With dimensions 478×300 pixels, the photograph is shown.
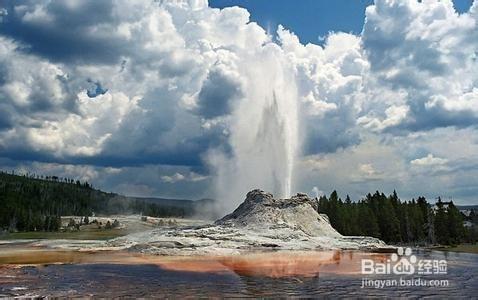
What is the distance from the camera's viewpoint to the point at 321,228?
2293 inches

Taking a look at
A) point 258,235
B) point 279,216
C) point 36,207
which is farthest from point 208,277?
point 36,207

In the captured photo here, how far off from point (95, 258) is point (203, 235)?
12930mm

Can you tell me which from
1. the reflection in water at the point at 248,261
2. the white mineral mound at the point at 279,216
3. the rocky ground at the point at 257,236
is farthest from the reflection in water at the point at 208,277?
the white mineral mound at the point at 279,216

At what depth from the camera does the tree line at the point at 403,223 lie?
7469 centimetres

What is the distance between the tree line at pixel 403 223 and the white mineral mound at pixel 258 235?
16.2 metres

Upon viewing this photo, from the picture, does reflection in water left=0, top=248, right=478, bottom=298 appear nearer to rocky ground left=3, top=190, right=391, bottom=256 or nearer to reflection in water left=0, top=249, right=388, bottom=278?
reflection in water left=0, top=249, right=388, bottom=278

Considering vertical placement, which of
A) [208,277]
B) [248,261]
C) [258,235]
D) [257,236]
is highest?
[258,235]

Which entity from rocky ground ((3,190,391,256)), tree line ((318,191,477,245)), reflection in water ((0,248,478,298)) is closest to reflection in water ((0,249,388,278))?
reflection in water ((0,248,478,298))

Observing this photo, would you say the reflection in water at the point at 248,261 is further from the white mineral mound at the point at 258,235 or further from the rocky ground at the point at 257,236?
the white mineral mound at the point at 258,235

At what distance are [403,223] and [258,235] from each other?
3760cm

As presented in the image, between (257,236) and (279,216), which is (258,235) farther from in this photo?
(279,216)

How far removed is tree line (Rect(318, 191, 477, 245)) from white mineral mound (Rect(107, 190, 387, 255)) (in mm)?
16176

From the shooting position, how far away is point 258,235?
5147 cm

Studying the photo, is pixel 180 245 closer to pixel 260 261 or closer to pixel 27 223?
pixel 260 261
